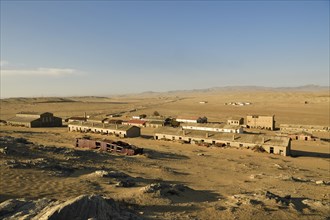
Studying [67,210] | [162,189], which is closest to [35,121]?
[162,189]

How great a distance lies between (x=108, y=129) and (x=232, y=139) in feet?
74.9

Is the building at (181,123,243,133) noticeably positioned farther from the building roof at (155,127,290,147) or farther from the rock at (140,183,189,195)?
the rock at (140,183,189,195)

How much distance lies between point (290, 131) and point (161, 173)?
4315 cm

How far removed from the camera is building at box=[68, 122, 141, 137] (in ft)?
180

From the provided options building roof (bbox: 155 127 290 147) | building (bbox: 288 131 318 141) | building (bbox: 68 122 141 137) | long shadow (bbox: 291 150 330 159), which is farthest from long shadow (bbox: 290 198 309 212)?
building (bbox: 288 131 318 141)

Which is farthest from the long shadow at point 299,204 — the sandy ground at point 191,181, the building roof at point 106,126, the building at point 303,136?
the building at point 303,136

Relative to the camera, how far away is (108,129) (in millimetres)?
57125

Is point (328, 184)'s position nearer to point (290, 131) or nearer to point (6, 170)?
point (6, 170)

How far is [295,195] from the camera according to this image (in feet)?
69.5

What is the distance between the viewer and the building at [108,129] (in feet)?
180

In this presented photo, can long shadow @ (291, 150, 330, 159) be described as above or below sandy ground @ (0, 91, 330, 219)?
below

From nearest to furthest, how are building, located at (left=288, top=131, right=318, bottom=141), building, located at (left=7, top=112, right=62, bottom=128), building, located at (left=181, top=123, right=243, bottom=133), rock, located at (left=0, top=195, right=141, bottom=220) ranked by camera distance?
rock, located at (left=0, top=195, right=141, bottom=220), building, located at (left=288, top=131, right=318, bottom=141), building, located at (left=181, top=123, right=243, bottom=133), building, located at (left=7, top=112, right=62, bottom=128)

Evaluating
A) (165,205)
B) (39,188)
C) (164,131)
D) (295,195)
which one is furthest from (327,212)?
(164,131)

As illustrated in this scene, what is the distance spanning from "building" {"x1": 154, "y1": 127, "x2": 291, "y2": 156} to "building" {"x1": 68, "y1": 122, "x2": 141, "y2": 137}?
14.9ft
